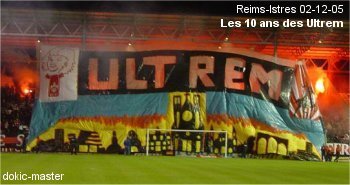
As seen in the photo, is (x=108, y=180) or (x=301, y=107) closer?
(x=108, y=180)

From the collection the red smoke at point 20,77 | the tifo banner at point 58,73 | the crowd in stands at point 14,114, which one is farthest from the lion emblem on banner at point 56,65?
the red smoke at point 20,77

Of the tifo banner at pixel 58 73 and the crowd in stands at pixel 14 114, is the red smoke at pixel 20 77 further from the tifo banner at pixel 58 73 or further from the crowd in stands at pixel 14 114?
the tifo banner at pixel 58 73

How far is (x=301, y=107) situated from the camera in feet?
83.2

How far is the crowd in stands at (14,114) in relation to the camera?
82.7 ft

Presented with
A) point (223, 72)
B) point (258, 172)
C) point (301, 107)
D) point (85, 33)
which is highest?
point (85, 33)

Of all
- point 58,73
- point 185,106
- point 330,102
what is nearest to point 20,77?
point 58,73

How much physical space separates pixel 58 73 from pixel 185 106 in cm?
575

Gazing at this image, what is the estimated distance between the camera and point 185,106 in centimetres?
2491

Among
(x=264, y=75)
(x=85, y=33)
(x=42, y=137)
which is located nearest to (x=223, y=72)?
(x=264, y=75)

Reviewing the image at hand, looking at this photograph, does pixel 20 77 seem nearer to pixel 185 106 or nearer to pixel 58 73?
pixel 58 73

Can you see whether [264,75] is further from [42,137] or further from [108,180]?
[108,180]

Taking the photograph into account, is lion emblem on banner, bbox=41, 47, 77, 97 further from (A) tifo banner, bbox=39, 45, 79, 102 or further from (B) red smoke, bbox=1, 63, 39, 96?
(B) red smoke, bbox=1, 63, 39, 96

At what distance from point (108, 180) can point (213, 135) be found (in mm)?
13730

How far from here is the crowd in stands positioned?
82.7 ft
